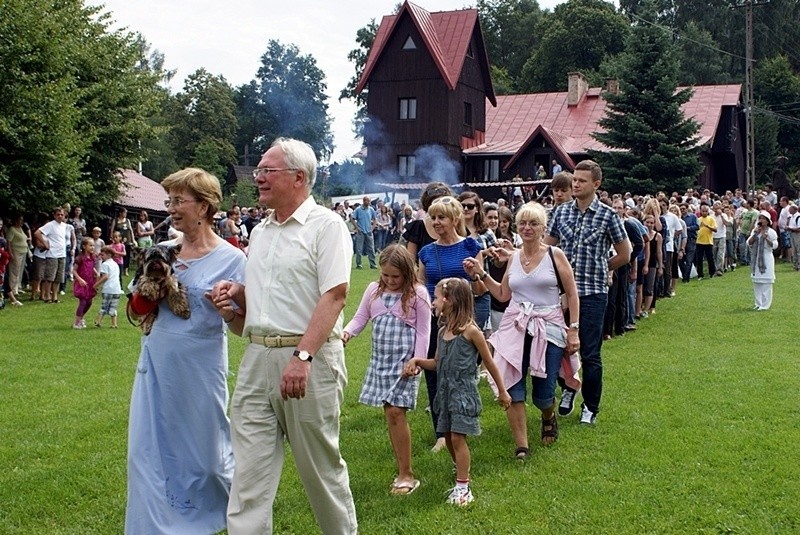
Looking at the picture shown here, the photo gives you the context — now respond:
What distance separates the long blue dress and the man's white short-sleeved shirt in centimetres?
48

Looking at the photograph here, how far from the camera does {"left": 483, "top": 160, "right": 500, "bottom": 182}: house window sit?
1943 inches

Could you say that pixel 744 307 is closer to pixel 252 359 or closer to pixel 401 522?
pixel 401 522

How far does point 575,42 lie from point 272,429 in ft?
224

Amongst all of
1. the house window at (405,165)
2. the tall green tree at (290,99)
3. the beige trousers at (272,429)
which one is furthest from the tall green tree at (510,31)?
the beige trousers at (272,429)

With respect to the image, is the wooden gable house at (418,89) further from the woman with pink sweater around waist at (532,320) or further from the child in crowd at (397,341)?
the child in crowd at (397,341)

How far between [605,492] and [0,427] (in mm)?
5475

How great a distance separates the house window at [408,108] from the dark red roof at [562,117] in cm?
351

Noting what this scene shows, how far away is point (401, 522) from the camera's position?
577cm

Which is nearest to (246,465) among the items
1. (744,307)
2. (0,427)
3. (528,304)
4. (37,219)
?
(528,304)

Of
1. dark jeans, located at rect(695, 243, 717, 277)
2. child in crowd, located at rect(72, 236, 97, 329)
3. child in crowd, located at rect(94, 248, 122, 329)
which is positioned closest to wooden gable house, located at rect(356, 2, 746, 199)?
dark jeans, located at rect(695, 243, 717, 277)

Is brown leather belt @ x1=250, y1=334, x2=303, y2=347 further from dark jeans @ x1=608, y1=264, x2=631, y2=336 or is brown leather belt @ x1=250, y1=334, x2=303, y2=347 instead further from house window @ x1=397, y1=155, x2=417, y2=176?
house window @ x1=397, y1=155, x2=417, y2=176

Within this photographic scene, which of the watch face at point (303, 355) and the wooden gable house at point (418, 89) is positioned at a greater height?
the wooden gable house at point (418, 89)

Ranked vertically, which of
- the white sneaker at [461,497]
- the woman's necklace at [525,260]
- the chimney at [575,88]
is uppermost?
the chimney at [575,88]

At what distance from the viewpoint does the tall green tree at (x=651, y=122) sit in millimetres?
37500
